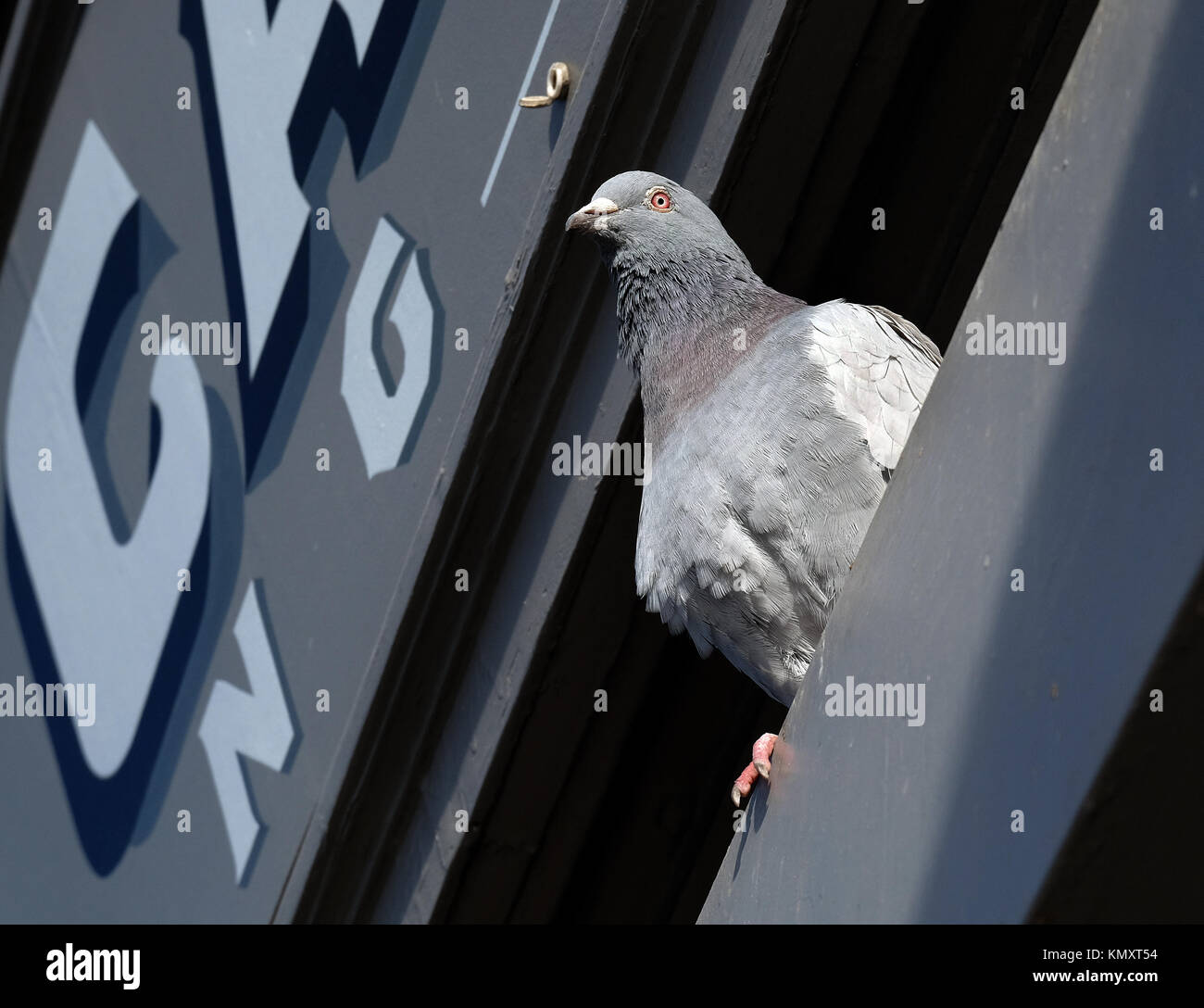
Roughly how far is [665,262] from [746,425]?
0.56 m

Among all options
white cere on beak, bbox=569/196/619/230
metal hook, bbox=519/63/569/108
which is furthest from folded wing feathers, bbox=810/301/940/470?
metal hook, bbox=519/63/569/108

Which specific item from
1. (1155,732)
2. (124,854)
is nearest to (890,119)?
(1155,732)

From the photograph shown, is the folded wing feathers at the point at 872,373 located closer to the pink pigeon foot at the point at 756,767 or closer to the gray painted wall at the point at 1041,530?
the pink pigeon foot at the point at 756,767

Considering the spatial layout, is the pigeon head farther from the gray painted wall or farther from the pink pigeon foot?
the gray painted wall

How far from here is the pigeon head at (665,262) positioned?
3598 mm

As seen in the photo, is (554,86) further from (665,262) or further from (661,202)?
(665,262)

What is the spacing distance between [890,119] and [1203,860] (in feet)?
9.59

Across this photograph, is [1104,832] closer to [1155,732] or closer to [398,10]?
[1155,732]

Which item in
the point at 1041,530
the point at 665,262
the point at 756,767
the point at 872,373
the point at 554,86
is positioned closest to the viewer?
the point at 1041,530

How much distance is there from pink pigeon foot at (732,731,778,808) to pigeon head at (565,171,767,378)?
42.4 inches

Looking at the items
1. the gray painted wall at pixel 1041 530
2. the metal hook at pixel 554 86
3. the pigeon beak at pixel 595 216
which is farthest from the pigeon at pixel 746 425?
the gray painted wall at pixel 1041 530

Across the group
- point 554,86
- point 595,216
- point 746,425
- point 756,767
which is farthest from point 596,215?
point 756,767

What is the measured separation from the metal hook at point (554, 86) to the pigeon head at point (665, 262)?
20.7 inches

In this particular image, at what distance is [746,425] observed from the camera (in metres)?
3.29
